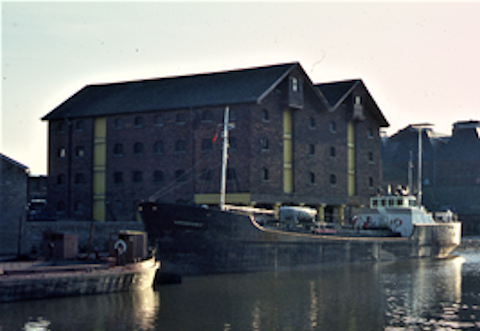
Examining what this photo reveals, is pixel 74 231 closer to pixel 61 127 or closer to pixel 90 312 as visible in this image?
pixel 61 127

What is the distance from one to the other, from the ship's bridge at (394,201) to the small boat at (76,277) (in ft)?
84.1

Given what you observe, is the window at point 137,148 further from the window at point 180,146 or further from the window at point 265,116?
the window at point 265,116

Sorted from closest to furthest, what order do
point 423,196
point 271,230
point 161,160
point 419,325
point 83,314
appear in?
point 419,325, point 83,314, point 271,230, point 161,160, point 423,196

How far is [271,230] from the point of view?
134 feet

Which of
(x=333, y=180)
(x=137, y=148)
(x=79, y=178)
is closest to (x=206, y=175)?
(x=137, y=148)

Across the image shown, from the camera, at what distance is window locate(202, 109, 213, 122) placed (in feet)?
184

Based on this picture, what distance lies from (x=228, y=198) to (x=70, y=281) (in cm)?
2715

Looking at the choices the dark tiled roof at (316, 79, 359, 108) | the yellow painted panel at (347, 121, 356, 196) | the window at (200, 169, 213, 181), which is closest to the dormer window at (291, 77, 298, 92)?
the dark tiled roof at (316, 79, 359, 108)

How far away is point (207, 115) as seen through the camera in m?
56.4

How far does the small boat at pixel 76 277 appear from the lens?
26.9 m

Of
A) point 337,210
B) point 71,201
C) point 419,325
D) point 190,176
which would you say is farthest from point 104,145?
point 419,325

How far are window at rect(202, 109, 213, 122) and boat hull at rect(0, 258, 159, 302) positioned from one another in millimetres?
25683

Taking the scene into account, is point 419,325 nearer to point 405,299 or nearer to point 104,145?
point 405,299

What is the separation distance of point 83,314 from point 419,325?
11.6 m
